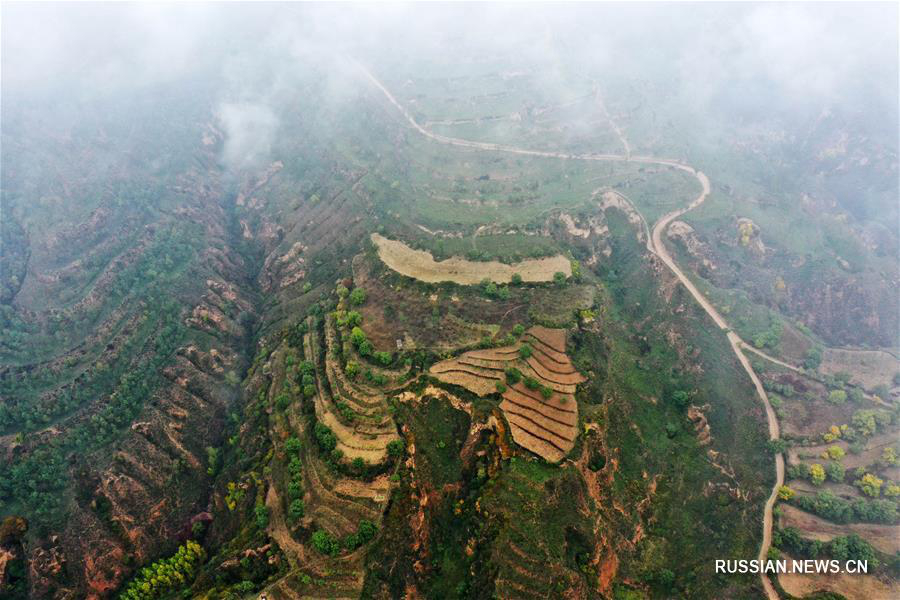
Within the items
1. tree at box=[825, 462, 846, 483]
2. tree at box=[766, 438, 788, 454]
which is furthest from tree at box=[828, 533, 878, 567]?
tree at box=[766, 438, 788, 454]

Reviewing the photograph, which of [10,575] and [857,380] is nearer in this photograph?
[10,575]

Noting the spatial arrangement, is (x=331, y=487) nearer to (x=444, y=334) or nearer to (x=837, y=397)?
(x=444, y=334)

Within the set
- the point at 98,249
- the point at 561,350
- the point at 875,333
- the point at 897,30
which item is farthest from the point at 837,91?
the point at 98,249

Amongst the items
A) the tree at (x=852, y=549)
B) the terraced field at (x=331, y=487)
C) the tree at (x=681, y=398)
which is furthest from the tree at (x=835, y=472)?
the terraced field at (x=331, y=487)

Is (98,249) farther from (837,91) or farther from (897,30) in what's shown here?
(897,30)

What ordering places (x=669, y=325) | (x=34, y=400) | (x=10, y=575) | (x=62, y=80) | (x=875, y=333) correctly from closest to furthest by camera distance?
(x=10, y=575)
(x=34, y=400)
(x=669, y=325)
(x=875, y=333)
(x=62, y=80)

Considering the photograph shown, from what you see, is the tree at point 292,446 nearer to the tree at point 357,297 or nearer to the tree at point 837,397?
the tree at point 357,297

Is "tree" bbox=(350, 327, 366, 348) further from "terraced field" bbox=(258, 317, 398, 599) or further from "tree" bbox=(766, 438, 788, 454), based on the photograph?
"tree" bbox=(766, 438, 788, 454)
